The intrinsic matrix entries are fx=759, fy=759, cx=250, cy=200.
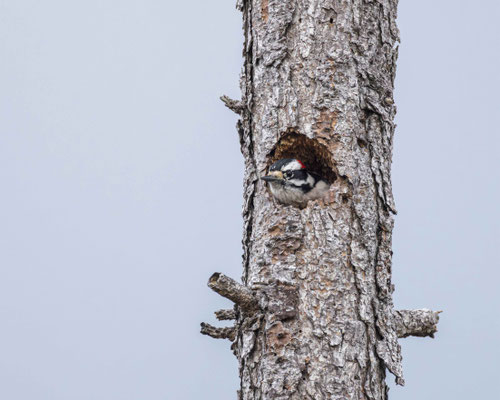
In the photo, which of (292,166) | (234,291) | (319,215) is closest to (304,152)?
(292,166)

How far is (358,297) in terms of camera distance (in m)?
3.60

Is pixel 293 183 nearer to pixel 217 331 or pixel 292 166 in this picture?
pixel 292 166

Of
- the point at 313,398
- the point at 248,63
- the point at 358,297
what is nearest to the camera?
the point at 313,398

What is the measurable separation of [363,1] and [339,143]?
0.83 meters

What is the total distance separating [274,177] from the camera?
389cm

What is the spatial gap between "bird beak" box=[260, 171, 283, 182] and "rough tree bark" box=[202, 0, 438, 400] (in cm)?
6

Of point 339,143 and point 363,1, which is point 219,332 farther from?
point 363,1

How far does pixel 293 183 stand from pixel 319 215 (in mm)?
276

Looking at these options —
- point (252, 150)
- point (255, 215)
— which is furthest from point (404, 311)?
point (252, 150)

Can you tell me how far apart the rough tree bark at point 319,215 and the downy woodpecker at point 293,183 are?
0.20ft

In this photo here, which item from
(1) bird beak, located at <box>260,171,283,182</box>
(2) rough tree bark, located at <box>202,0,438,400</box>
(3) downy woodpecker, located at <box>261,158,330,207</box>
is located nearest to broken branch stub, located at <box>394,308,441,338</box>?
(2) rough tree bark, located at <box>202,0,438,400</box>

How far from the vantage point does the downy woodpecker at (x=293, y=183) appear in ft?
12.6

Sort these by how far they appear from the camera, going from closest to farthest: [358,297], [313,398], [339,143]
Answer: [313,398] → [358,297] → [339,143]

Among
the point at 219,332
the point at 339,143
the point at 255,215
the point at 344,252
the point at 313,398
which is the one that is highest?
the point at 339,143
